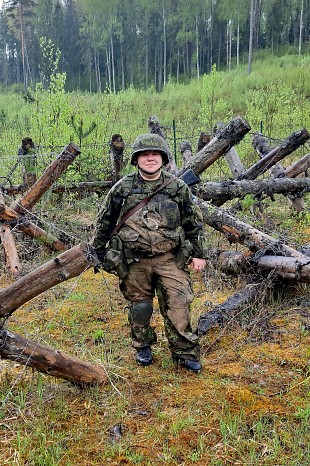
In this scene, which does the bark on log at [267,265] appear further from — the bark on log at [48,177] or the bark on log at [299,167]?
the bark on log at [299,167]

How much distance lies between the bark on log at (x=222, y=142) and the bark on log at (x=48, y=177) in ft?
5.74

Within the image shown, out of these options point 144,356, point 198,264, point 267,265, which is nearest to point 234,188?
point 267,265

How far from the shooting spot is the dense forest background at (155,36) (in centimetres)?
4825

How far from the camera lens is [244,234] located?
16.7ft

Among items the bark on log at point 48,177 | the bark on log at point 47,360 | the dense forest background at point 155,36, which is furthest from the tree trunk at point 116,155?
the dense forest background at point 155,36

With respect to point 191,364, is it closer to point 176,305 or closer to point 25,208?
point 176,305

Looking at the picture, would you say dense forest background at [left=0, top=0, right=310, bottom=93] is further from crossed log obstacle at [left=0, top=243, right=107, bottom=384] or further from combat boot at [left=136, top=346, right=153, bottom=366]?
crossed log obstacle at [left=0, top=243, right=107, bottom=384]

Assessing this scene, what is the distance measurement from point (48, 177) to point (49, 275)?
372cm

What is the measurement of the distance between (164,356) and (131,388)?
0.59m

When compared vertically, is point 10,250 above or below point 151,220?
below

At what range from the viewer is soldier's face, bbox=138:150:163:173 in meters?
3.43

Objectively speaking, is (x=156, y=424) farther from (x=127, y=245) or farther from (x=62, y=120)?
(x=62, y=120)

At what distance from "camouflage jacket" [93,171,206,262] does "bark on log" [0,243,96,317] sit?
2.86 feet

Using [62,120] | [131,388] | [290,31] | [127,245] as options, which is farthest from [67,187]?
[290,31]
